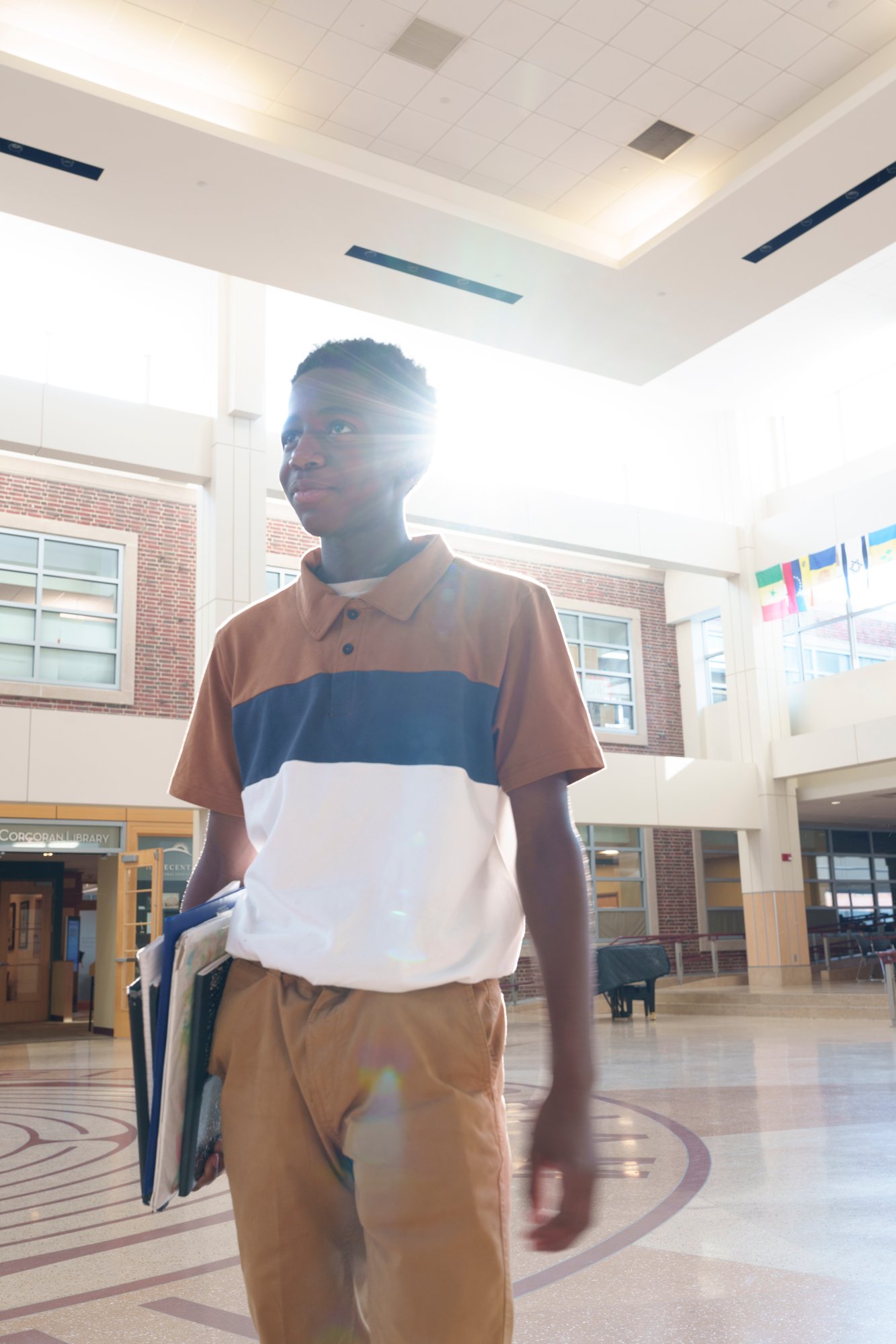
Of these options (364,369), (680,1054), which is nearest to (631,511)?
(680,1054)

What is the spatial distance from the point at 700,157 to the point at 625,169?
678 mm

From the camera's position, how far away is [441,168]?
10867 millimetres

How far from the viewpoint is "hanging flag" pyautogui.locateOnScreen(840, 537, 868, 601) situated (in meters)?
18.7

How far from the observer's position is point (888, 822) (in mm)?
24344

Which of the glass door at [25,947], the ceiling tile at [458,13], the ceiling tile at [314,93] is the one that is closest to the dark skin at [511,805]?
the ceiling tile at [458,13]

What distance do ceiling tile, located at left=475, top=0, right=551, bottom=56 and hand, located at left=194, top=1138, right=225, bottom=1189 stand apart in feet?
30.0

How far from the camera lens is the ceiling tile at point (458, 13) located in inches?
344

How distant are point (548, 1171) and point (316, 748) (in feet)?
1.75

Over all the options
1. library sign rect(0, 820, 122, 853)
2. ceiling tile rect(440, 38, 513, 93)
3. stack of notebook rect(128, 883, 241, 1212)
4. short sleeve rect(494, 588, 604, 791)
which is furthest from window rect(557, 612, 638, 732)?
stack of notebook rect(128, 883, 241, 1212)

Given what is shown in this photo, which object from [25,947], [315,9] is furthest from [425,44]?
[25,947]

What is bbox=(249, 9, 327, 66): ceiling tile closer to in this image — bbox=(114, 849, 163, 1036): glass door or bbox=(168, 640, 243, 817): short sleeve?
bbox=(168, 640, 243, 817): short sleeve

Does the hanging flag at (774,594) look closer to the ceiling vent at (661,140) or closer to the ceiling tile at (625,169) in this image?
the ceiling tile at (625,169)

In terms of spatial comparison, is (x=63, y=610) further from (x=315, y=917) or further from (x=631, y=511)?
(x=315, y=917)

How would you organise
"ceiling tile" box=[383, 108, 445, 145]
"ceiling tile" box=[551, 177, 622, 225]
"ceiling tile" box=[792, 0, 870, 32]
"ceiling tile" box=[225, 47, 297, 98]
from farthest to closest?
"ceiling tile" box=[551, 177, 622, 225]
"ceiling tile" box=[383, 108, 445, 145]
"ceiling tile" box=[225, 47, 297, 98]
"ceiling tile" box=[792, 0, 870, 32]
